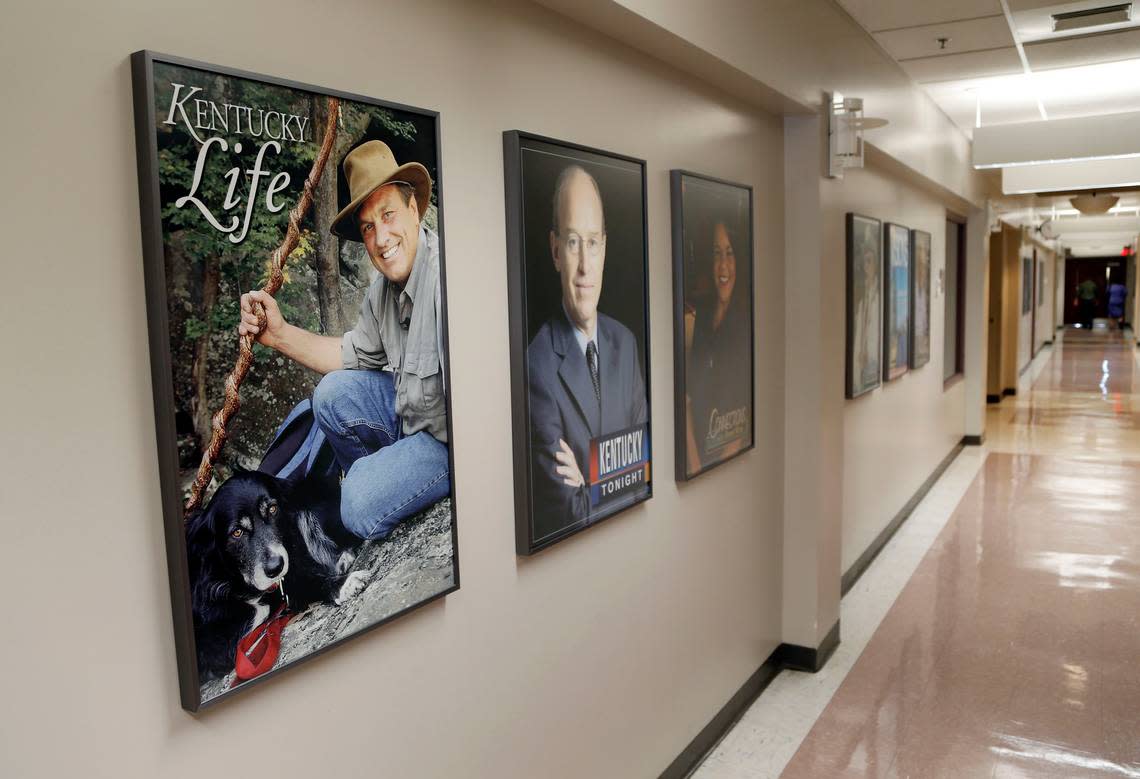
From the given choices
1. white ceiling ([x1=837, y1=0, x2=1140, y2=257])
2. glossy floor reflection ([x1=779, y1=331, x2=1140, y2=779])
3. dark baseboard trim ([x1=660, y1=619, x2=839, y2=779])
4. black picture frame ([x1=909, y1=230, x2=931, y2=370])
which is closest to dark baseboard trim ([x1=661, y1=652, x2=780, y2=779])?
dark baseboard trim ([x1=660, y1=619, x2=839, y2=779])

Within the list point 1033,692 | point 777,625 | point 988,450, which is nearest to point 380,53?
point 777,625

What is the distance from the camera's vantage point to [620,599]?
124 inches

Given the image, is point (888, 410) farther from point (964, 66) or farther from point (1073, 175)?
point (1073, 175)

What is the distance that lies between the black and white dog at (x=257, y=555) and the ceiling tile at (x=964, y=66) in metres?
5.33

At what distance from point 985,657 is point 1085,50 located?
3.73m

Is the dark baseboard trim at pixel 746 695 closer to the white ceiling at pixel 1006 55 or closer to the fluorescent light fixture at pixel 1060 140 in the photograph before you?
the white ceiling at pixel 1006 55

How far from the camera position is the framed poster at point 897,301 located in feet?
21.3

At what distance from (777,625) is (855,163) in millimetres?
2360

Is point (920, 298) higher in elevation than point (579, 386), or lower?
higher

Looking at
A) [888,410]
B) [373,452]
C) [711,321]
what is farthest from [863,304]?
[373,452]

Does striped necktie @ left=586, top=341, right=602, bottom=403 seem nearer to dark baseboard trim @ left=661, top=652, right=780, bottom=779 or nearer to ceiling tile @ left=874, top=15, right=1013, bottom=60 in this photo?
dark baseboard trim @ left=661, top=652, right=780, bottom=779

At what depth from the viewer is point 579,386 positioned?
2.81 meters

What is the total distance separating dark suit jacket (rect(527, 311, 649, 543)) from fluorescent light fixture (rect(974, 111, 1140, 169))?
17.6 feet

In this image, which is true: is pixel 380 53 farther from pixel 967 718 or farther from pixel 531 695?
pixel 967 718
